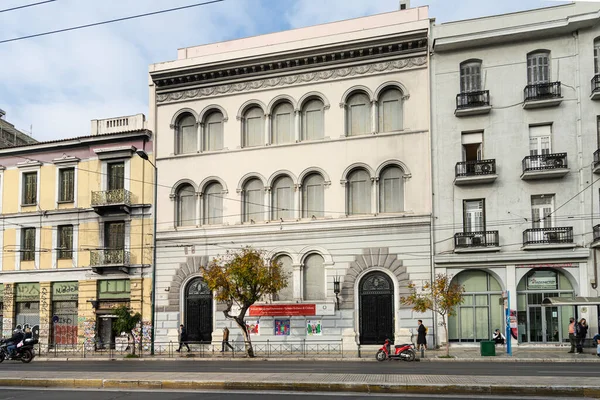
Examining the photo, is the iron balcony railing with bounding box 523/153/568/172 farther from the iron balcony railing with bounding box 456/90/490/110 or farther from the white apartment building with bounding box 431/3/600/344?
the iron balcony railing with bounding box 456/90/490/110

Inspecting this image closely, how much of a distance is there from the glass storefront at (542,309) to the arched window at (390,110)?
1061cm

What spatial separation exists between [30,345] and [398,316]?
18234mm

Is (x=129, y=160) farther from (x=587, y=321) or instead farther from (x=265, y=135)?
(x=587, y=321)

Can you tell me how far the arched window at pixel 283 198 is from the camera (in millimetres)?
39406

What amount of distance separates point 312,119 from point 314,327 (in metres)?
11.8

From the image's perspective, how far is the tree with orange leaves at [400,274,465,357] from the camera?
32.2 m

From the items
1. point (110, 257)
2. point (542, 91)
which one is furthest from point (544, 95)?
point (110, 257)

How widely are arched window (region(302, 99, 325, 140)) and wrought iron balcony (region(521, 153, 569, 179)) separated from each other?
11.4 metres

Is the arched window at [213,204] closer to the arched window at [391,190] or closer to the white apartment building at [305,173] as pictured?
the white apartment building at [305,173]

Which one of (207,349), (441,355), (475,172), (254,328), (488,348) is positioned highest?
(475,172)

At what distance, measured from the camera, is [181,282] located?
134ft

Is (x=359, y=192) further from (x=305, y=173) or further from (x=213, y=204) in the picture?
(x=213, y=204)

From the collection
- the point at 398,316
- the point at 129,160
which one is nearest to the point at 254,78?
the point at 129,160

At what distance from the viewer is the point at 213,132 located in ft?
138
